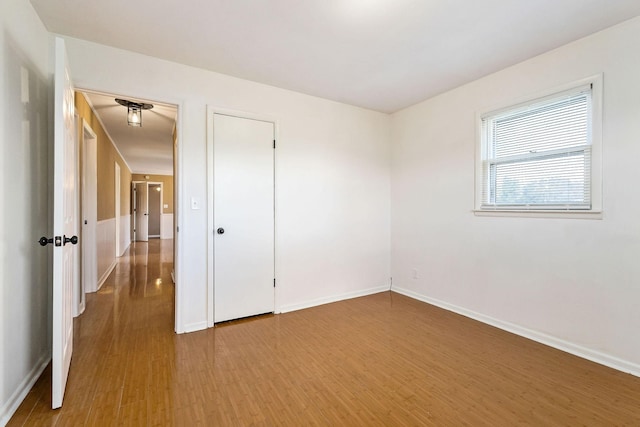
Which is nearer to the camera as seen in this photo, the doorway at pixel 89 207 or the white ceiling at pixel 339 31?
the white ceiling at pixel 339 31

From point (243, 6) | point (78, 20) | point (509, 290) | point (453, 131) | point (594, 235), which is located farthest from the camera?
point (453, 131)

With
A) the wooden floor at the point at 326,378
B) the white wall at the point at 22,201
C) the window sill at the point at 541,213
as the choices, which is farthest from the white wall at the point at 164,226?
the window sill at the point at 541,213

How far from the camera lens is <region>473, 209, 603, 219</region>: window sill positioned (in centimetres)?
234

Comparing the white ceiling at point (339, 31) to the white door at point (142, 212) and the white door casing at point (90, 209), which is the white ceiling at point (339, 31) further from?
the white door at point (142, 212)

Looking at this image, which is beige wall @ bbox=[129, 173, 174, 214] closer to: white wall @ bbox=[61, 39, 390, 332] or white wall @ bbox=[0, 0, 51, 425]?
white wall @ bbox=[61, 39, 390, 332]

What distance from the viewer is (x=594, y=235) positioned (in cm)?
233

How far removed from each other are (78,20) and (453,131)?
Answer: 11.3 ft

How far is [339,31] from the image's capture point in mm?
2264

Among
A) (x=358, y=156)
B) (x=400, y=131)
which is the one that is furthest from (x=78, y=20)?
(x=400, y=131)

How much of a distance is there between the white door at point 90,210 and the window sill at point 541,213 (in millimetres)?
4526

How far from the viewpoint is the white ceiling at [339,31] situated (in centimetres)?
198

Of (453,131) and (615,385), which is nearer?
(615,385)

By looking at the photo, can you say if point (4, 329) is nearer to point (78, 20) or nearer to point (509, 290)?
point (78, 20)

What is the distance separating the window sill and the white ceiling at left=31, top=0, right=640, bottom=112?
1343mm
